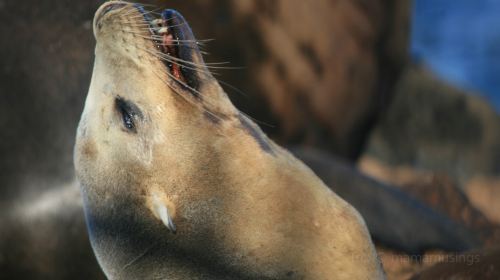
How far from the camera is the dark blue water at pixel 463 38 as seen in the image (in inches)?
557

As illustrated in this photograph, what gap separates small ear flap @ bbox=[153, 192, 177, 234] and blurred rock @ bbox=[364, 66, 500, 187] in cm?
611

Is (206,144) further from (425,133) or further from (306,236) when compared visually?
(425,133)

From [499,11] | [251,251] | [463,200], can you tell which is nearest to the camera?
[251,251]

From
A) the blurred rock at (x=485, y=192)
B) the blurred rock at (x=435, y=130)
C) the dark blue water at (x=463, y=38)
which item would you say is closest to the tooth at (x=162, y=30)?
the blurred rock at (x=485, y=192)

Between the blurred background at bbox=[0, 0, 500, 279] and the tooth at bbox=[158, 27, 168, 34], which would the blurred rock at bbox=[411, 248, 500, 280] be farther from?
the tooth at bbox=[158, 27, 168, 34]

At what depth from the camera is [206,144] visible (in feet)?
7.45

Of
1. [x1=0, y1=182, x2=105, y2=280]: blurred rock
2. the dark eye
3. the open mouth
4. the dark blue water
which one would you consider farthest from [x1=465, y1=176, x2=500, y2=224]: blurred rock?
the dark blue water

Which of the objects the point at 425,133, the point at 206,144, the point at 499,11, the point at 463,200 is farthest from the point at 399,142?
the point at 499,11

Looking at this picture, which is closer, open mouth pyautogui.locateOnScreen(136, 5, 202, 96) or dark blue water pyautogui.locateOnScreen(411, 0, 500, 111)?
open mouth pyautogui.locateOnScreen(136, 5, 202, 96)

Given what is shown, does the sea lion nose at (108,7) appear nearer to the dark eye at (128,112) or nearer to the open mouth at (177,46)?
the open mouth at (177,46)

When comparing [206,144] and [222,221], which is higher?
[206,144]

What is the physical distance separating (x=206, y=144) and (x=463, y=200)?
10.2 feet

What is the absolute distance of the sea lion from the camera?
223 cm

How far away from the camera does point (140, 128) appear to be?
2262 millimetres
